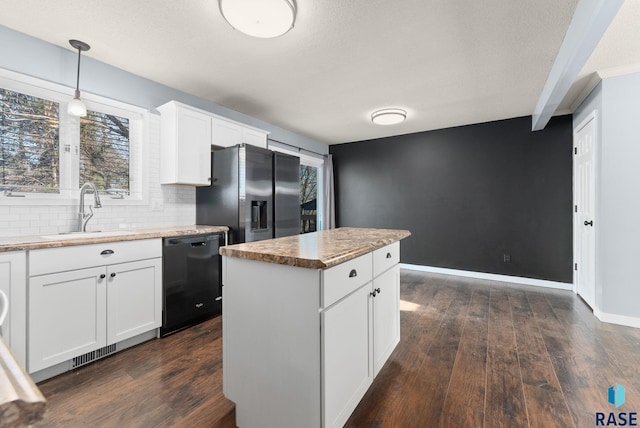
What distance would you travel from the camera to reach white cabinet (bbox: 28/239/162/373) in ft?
5.92

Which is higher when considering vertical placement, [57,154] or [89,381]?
[57,154]

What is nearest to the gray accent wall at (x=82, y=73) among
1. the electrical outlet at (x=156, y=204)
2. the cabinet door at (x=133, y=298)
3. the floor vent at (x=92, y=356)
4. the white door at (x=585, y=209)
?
the electrical outlet at (x=156, y=204)

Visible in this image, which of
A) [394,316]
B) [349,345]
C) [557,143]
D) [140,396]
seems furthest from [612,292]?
[140,396]

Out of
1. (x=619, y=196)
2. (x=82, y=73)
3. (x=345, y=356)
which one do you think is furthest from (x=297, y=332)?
(x=619, y=196)

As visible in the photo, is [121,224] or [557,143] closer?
[121,224]

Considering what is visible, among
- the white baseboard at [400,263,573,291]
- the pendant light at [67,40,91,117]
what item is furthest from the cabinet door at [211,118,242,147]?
the white baseboard at [400,263,573,291]

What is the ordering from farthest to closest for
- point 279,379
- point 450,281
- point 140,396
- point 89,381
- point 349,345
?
point 450,281, point 89,381, point 140,396, point 349,345, point 279,379

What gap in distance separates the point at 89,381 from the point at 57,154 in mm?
1781

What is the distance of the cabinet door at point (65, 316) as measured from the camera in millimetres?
1788

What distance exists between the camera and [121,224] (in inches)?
107

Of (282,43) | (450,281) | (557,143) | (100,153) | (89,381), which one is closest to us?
(89,381)

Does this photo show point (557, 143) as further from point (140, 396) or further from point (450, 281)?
point (140, 396)

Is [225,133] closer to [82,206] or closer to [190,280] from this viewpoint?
[82,206]

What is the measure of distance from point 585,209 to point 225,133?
4.24 meters
